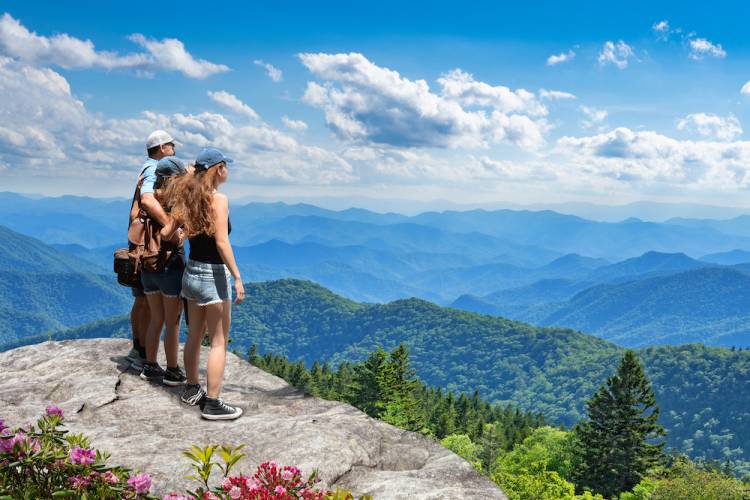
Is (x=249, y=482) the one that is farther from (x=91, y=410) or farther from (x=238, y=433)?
(x=91, y=410)

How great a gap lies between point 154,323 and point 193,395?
60.3 inches

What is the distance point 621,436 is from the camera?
44344 millimetres

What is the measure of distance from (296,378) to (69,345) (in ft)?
254

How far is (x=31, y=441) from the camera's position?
13.4ft

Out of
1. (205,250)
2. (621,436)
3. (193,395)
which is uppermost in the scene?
(205,250)

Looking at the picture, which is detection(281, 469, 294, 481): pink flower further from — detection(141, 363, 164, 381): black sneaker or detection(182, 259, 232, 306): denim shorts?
detection(141, 363, 164, 381): black sneaker

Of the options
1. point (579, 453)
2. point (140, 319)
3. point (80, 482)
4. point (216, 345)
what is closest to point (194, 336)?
point (216, 345)

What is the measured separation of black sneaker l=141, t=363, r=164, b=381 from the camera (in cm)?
922

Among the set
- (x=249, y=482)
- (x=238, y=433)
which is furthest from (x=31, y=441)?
(x=238, y=433)

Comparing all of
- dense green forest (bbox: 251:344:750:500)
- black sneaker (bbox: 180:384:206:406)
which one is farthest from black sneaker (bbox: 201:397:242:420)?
dense green forest (bbox: 251:344:750:500)

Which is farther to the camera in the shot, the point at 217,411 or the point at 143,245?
the point at 143,245

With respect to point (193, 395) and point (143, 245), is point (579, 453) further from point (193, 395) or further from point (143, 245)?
point (143, 245)

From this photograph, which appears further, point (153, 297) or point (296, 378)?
point (296, 378)

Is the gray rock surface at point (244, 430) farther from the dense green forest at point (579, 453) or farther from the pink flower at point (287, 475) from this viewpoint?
the dense green forest at point (579, 453)
